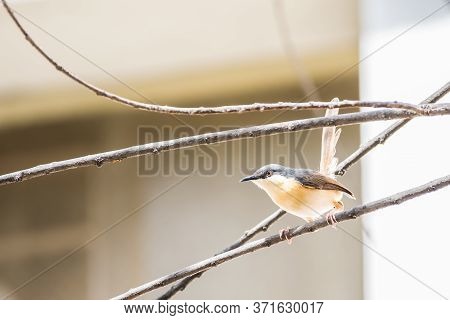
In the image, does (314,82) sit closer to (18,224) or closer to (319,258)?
(319,258)

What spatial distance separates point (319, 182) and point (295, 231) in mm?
97

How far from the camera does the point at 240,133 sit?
1.54ft

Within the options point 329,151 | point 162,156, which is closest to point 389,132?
point 329,151

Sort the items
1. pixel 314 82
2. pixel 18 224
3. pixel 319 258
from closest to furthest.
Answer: pixel 314 82 → pixel 319 258 → pixel 18 224

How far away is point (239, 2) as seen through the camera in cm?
91

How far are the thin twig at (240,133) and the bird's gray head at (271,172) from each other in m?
0.19

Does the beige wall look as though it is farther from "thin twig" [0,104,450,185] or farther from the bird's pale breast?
"thin twig" [0,104,450,185]

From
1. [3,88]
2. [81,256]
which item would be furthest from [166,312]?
[3,88]

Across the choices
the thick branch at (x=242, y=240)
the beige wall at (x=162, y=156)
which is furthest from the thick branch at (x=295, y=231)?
the beige wall at (x=162, y=156)

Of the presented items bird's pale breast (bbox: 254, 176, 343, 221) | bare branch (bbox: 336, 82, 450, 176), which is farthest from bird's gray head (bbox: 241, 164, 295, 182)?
bare branch (bbox: 336, 82, 450, 176)

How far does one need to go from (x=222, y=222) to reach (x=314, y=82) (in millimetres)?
226

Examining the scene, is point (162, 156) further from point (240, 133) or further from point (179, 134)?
point (240, 133)

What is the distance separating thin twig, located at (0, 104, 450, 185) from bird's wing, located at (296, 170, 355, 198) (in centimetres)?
16

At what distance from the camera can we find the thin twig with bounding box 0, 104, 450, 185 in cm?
44
